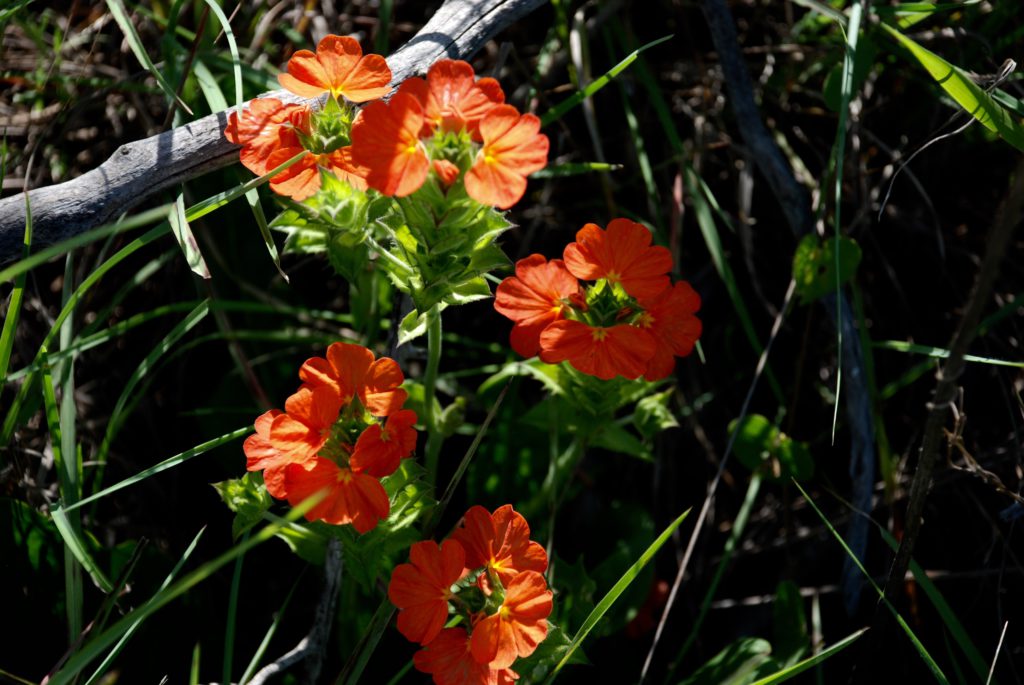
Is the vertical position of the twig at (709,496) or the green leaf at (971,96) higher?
the green leaf at (971,96)

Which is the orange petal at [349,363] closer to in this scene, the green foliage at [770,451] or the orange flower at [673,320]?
the orange flower at [673,320]

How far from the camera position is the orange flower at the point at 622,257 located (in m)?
1.44

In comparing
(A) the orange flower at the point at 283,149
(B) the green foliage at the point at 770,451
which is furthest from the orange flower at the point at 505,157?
(B) the green foliage at the point at 770,451

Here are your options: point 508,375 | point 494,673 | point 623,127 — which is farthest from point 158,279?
point 494,673

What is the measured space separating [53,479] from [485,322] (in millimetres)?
1075

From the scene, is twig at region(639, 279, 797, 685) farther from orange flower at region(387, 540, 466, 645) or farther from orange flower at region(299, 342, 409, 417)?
orange flower at region(299, 342, 409, 417)

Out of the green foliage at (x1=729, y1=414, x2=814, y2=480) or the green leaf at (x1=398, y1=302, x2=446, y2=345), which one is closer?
the green leaf at (x1=398, y1=302, x2=446, y2=345)

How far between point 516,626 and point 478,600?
3.4 inches

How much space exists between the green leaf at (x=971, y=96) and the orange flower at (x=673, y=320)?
54 cm

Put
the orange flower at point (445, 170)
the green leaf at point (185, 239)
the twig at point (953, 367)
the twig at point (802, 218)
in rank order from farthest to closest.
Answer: the twig at point (802, 218) < the green leaf at point (185, 239) < the orange flower at point (445, 170) < the twig at point (953, 367)

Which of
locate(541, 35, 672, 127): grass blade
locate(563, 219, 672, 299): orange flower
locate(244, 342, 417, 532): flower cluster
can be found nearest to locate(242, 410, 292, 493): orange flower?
locate(244, 342, 417, 532): flower cluster

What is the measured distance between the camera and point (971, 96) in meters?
1.46

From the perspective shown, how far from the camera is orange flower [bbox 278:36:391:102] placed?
134 cm

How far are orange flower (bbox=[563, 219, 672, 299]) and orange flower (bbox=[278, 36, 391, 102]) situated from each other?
40cm
